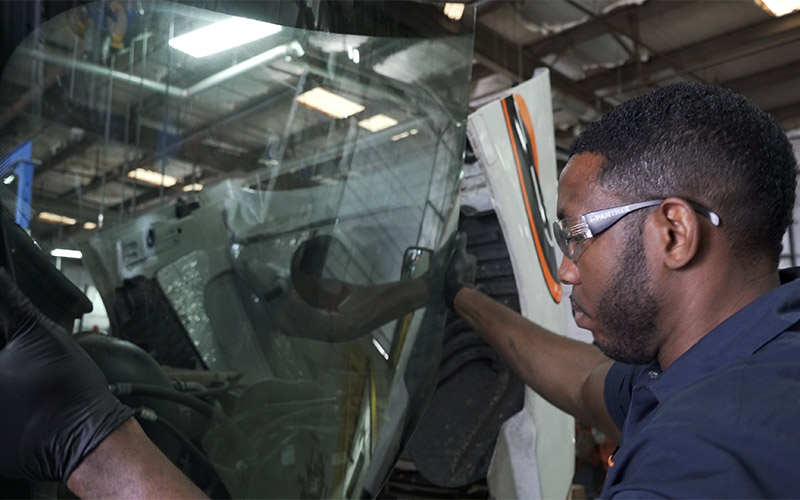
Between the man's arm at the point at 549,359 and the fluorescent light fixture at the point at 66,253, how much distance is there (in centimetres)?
104

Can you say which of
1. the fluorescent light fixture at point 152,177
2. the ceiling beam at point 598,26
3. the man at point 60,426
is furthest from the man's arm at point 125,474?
the ceiling beam at point 598,26

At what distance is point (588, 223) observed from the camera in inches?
40.3

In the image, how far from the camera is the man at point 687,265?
2.41 ft

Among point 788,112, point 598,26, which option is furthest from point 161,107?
point 598,26

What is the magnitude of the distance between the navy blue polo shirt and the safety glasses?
0.55ft

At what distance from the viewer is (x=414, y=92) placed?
1.67 metres

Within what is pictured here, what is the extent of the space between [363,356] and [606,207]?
2.36ft

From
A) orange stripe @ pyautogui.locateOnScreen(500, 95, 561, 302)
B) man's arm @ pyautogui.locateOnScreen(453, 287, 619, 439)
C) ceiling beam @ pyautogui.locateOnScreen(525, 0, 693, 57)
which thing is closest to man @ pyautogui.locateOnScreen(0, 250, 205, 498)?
man's arm @ pyautogui.locateOnScreen(453, 287, 619, 439)

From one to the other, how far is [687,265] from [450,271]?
0.96 metres

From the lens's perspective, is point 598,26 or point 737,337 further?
point 598,26

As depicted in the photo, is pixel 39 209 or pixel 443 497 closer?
pixel 39 209

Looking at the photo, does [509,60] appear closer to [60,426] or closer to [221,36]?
[221,36]

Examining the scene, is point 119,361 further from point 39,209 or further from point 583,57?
point 583,57

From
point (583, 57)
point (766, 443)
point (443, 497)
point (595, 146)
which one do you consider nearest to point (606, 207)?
point (595, 146)
